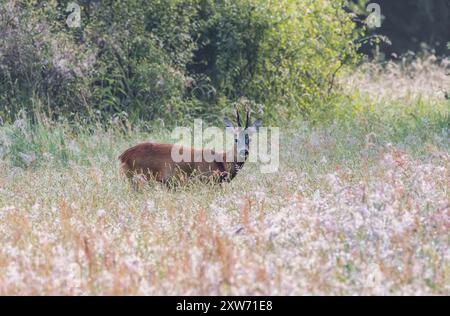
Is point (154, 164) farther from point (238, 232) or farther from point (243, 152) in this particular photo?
point (238, 232)

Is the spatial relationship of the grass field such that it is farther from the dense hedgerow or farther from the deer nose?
the dense hedgerow

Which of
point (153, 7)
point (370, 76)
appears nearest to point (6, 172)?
point (153, 7)

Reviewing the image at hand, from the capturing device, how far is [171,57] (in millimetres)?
14680

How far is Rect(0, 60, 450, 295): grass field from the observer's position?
16.9ft

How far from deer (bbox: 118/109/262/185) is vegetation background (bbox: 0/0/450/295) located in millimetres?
191

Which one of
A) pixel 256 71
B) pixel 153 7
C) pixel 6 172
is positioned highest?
pixel 153 7

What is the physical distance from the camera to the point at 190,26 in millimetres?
15047

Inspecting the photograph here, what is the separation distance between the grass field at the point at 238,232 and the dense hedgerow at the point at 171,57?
10.6 ft

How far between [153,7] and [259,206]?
7.66m

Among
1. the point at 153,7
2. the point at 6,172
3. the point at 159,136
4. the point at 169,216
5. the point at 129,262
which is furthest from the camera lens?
the point at 153,7

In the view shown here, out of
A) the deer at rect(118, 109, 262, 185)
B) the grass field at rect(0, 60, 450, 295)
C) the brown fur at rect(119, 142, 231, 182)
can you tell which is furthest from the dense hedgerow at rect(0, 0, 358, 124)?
the brown fur at rect(119, 142, 231, 182)

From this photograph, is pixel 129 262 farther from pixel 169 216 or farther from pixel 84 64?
pixel 84 64

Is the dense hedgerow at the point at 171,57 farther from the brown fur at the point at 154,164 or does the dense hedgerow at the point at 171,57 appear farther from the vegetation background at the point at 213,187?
the brown fur at the point at 154,164

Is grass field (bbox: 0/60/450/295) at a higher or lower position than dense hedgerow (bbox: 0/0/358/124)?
lower
